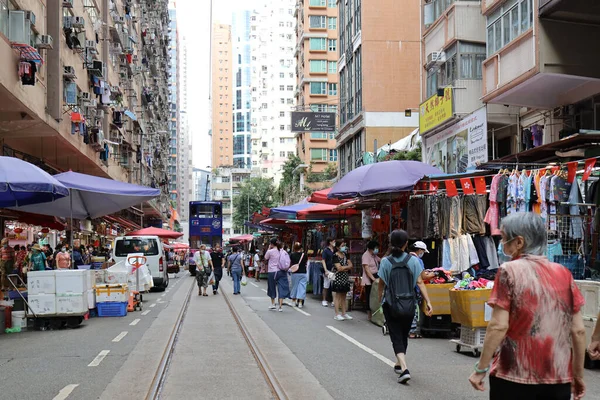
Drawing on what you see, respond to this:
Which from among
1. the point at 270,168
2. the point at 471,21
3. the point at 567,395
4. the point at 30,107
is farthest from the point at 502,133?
the point at 270,168

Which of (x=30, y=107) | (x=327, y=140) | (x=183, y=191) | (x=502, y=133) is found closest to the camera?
(x=30, y=107)

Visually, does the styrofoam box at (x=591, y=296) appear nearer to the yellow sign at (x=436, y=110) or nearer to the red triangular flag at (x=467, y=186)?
the red triangular flag at (x=467, y=186)

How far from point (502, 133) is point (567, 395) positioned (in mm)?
20613

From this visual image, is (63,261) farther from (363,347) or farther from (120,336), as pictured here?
(363,347)

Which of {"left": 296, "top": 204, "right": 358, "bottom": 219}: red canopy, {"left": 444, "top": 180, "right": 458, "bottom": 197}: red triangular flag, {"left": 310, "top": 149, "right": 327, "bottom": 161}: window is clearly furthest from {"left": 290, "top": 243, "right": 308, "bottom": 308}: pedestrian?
{"left": 310, "top": 149, "right": 327, "bottom": 161}: window

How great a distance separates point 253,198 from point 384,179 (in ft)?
238

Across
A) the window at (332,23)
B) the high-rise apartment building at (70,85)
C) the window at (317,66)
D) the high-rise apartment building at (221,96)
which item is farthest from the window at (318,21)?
the high-rise apartment building at (221,96)

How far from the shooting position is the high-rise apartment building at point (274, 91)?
12219 cm

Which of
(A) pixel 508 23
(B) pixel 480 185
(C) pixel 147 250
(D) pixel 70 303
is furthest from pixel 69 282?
(A) pixel 508 23

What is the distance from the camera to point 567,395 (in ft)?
12.4


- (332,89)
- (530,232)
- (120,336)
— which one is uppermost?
(332,89)

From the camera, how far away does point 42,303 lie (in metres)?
13.4

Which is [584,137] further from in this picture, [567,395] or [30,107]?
[30,107]

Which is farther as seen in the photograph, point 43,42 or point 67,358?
point 43,42
